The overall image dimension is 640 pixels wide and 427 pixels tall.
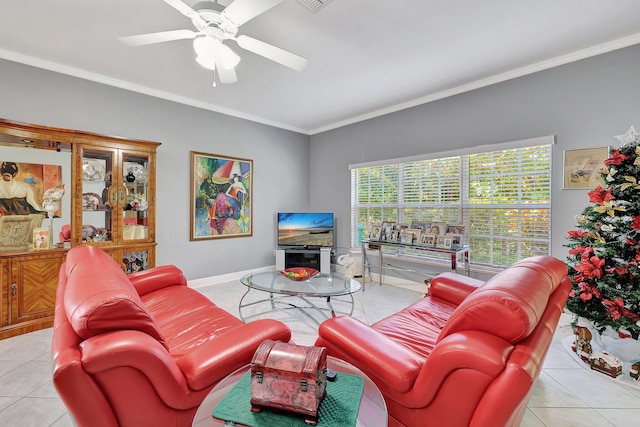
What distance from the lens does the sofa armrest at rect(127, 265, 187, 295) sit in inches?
97.0

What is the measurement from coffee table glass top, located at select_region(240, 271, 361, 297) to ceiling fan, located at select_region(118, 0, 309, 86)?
194cm

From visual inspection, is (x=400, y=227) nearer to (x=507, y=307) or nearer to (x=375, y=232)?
(x=375, y=232)

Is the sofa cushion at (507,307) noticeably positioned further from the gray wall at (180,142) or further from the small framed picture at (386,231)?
the gray wall at (180,142)

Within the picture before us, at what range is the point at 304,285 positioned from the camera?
2916 millimetres

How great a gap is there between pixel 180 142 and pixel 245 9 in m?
2.94

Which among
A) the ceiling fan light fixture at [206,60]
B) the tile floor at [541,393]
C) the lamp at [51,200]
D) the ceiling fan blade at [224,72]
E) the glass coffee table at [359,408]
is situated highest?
the ceiling fan blade at [224,72]

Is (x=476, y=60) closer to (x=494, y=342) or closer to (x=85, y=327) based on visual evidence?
(x=494, y=342)

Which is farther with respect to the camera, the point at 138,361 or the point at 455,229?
the point at 455,229

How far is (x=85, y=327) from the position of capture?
1041 millimetres

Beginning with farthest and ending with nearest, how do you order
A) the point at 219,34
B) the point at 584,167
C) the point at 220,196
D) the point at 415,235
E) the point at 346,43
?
the point at 220,196 → the point at 415,235 → the point at 584,167 → the point at 346,43 → the point at 219,34

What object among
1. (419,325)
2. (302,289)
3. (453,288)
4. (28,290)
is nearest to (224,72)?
(302,289)

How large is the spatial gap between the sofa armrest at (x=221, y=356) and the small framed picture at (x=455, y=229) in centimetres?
292

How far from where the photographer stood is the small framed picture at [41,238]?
2.85m

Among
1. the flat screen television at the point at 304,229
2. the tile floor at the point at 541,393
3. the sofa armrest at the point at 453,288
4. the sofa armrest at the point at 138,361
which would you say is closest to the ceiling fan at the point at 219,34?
the sofa armrest at the point at 138,361
